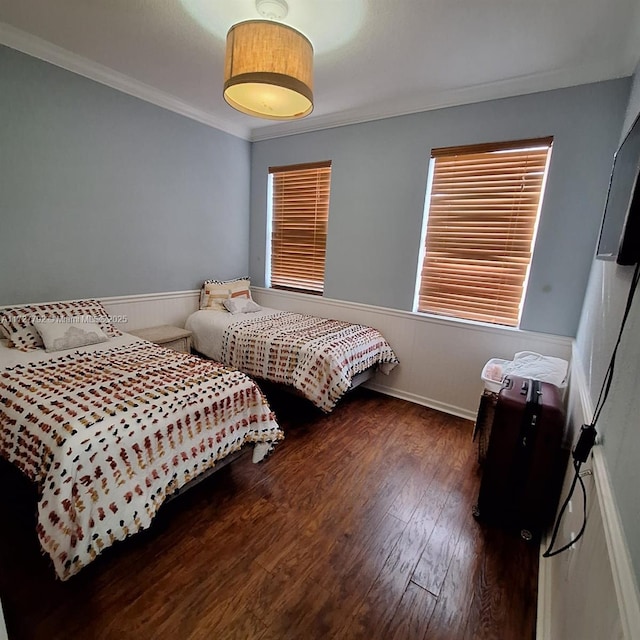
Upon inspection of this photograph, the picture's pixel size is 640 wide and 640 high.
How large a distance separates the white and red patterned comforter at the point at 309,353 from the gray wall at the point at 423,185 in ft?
1.65

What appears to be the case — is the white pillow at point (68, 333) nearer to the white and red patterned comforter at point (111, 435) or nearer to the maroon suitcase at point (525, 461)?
the white and red patterned comforter at point (111, 435)

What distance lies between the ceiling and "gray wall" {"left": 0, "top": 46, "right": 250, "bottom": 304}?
0.26m

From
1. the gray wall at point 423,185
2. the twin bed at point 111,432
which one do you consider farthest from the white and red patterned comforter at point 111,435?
the gray wall at point 423,185

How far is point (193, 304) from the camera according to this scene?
363 cm

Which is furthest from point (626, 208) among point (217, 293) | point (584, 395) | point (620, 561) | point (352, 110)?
point (217, 293)

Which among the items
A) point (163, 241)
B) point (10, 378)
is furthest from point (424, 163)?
point (10, 378)

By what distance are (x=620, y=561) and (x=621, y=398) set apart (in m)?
0.42

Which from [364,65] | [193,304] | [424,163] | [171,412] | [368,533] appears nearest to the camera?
[171,412]

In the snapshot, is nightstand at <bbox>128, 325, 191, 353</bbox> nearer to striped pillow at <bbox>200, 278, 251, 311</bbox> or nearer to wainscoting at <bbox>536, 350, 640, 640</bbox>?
striped pillow at <bbox>200, 278, 251, 311</bbox>

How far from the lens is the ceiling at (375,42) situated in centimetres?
174

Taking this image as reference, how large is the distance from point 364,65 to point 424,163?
91 centimetres

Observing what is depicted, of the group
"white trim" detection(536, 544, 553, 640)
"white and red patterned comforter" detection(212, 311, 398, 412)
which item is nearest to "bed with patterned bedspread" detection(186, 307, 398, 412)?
"white and red patterned comforter" detection(212, 311, 398, 412)

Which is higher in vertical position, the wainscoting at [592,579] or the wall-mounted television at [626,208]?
the wall-mounted television at [626,208]

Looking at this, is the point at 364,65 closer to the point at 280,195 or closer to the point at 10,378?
the point at 280,195
